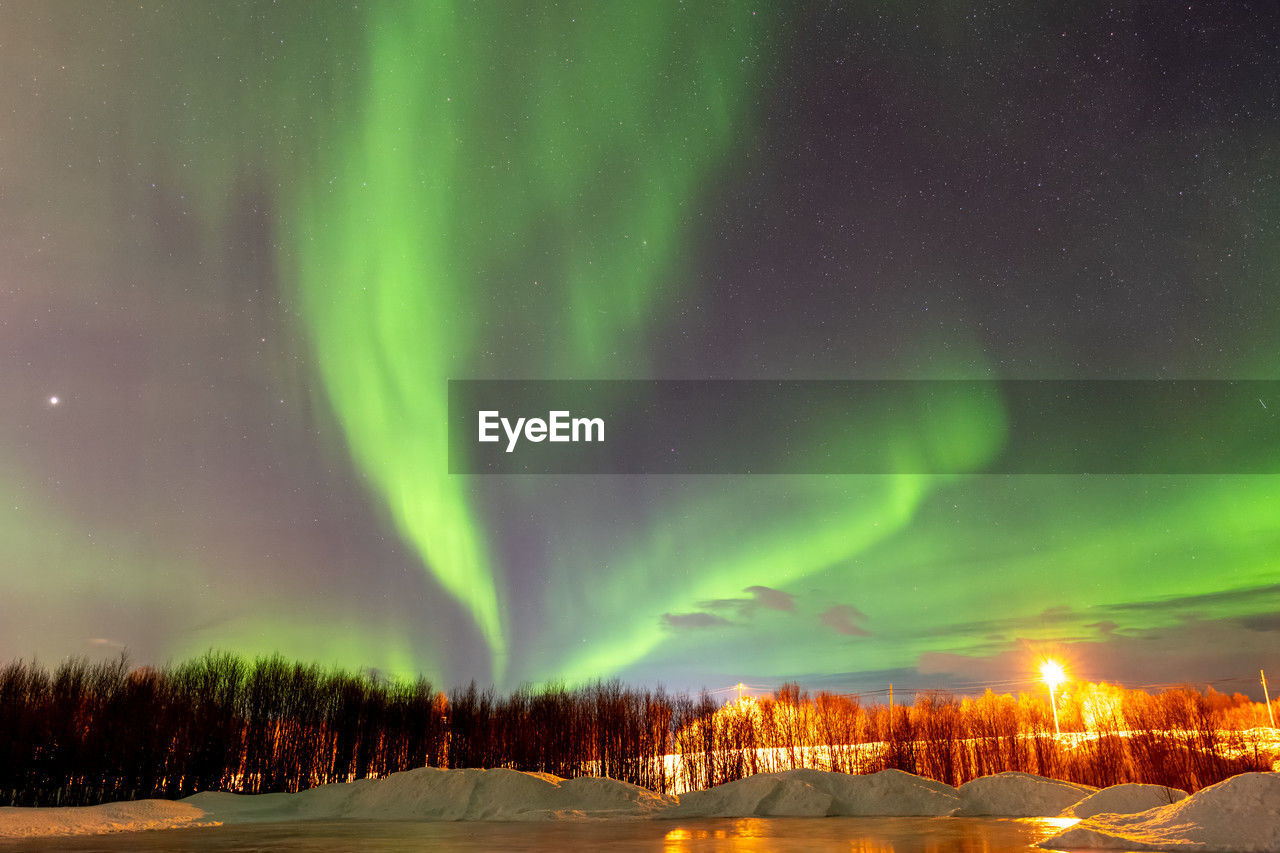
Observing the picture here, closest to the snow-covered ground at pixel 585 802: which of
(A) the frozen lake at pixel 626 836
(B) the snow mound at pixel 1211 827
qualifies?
(A) the frozen lake at pixel 626 836

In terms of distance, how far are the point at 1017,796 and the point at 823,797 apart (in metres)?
5.26

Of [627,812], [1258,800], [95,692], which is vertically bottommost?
[627,812]

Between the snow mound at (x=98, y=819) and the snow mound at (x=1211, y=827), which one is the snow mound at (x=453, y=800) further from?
the snow mound at (x=1211, y=827)

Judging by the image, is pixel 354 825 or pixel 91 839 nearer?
pixel 91 839

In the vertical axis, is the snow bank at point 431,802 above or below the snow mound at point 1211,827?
below

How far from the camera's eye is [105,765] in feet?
92.4

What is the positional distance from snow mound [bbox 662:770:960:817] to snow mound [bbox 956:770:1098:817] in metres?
0.53

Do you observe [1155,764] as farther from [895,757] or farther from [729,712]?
[729,712]

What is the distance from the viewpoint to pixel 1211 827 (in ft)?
41.2

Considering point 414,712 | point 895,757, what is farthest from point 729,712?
point 414,712

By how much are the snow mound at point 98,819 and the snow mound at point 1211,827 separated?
19389 mm

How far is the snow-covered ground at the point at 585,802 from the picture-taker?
1945 cm

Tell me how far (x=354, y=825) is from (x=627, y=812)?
24.2 ft

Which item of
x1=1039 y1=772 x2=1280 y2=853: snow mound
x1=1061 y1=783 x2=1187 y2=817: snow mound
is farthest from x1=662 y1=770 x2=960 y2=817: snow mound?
x1=1039 y1=772 x2=1280 y2=853: snow mound
